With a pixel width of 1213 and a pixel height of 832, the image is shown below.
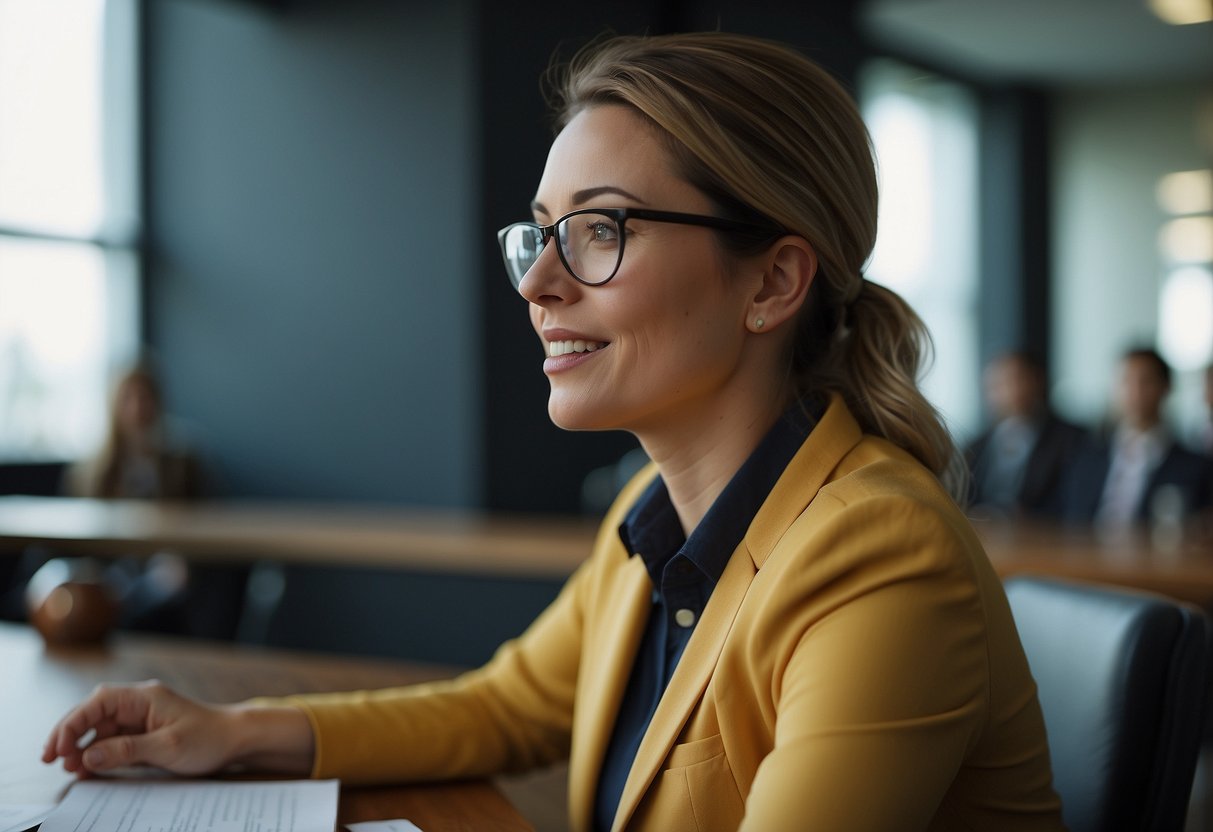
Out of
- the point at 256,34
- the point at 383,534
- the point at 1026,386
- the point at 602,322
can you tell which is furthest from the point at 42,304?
the point at 602,322

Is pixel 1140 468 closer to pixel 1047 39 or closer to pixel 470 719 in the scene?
pixel 1047 39

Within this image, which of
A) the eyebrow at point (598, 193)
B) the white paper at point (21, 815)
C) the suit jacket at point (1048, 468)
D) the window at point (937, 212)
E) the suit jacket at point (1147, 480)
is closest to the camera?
the white paper at point (21, 815)

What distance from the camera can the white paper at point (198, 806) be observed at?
3.44ft

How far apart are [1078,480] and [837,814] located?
Answer: 552 centimetres

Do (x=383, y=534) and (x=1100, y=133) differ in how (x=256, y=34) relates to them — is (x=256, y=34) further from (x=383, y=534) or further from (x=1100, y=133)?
(x=1100, y=133)

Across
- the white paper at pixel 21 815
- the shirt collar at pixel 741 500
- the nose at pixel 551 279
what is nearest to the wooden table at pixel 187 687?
the white paper at pixel 21 815

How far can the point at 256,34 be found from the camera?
6211mm

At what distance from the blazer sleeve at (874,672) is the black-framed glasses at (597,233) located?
322 mm

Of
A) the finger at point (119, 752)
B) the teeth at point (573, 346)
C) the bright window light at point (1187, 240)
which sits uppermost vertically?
the teeth at point (573, 346)

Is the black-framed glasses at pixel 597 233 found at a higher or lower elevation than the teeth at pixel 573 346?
higher

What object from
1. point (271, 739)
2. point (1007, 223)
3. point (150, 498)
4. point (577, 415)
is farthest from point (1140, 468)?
point (271, 739)

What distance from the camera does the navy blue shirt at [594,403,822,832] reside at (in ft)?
3.81

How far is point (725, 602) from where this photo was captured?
1098mm

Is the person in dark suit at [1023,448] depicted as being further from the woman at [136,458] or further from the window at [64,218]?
the window at [64,218]
